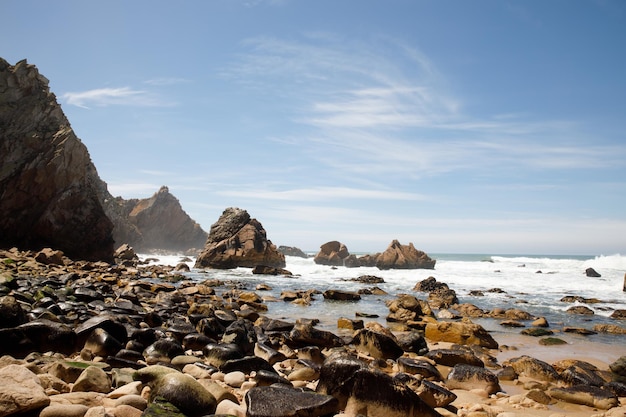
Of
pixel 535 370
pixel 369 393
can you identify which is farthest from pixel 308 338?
pixel 535 370

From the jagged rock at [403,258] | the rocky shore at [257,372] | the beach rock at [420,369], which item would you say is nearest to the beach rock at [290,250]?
the jagged rock at [403,258]

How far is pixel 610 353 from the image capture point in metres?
10.9

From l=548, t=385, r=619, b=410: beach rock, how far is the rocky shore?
2 cm

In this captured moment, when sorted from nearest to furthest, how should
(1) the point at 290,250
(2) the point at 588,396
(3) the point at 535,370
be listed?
1. (2) the point at 588,396
2. (3) the point at 535,370
3. (1) the point at 290,250

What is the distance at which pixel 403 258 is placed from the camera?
59156mm

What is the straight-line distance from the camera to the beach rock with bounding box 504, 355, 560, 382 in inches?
311

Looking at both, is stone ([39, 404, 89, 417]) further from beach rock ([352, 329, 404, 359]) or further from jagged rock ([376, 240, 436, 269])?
jagged rock ([376, 240, 436, 269])

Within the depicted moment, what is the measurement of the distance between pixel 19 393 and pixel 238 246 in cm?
4423

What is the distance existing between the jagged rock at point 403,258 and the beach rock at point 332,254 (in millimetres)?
8329

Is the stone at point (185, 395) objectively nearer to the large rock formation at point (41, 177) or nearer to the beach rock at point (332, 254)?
the large rock formation at point (41, 177)

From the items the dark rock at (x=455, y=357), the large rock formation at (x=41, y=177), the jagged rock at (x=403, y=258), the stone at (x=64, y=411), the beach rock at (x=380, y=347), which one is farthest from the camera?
the jagged rock at (x=403, y=258)

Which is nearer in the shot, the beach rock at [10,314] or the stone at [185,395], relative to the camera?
the stone at [185,395]

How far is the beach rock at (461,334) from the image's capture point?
435 inches

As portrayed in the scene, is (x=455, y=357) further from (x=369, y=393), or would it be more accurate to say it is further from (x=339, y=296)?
(x=339, y=296)
